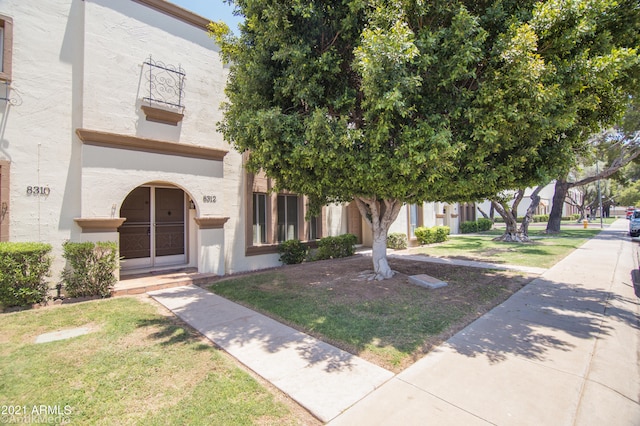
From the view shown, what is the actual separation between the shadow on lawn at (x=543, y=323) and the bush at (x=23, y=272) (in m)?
8.11

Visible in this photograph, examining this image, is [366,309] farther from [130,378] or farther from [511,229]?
[511,229]

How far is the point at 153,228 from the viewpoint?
30.3 ft

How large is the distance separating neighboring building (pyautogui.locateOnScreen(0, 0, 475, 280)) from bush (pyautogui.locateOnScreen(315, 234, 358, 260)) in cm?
207

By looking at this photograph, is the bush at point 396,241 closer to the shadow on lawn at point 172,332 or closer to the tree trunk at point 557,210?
the shadow on lawn at point 172,332

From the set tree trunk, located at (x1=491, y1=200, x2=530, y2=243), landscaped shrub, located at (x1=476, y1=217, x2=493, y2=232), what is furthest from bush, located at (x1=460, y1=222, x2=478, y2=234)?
tree trunk, located at (x1=491, y1=200, x2=530, y2=243)

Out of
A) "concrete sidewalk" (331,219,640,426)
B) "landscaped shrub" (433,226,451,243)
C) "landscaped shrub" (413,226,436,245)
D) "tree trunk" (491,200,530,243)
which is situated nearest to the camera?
"concrete sidewalk" (331,219,640,426)

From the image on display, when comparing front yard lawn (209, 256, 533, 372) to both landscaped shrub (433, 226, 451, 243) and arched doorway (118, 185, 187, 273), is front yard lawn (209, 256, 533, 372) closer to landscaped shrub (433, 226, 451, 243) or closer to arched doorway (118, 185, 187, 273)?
arched doorway (118, 185, 187, 273)

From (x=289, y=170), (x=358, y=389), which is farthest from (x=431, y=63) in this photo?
(x=358, y=389)

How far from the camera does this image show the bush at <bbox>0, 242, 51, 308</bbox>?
5800 mm

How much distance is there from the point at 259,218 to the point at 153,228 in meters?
3.40

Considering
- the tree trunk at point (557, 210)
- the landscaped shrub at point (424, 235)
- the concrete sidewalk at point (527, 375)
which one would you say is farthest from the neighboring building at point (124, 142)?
the tree trunk at point (557, 210)

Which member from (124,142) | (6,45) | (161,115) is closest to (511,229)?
(161,115)

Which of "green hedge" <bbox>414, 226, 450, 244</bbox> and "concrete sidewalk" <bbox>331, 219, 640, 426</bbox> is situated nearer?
"concrete sidewalk" <bbox>331, 219, 640, 426</bbox>

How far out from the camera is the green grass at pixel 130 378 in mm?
2959
